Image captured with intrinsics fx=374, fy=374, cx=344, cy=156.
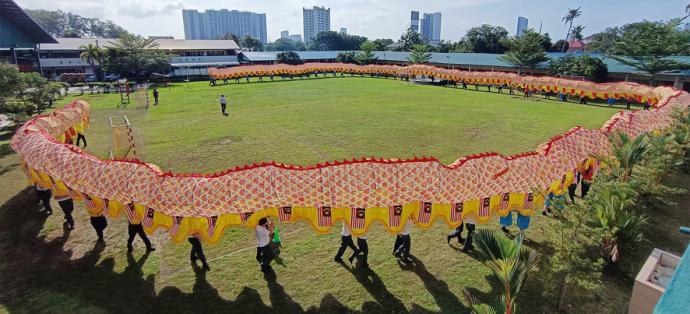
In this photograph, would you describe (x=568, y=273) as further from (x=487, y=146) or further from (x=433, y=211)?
(x=487, y=146)

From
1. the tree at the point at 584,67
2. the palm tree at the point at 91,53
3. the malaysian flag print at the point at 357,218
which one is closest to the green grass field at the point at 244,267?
the malaysian flag print at the point at 357,218

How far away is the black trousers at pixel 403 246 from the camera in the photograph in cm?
835

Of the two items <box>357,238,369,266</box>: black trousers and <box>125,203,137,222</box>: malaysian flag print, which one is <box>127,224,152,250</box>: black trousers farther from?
<box>357,238,369,266</box>: black trousers

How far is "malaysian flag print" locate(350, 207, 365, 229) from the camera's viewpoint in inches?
299

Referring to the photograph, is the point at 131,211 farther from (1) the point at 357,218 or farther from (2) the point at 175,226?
(1) the point at 357,218

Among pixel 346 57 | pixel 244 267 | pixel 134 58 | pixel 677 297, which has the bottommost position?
pixel 244 267

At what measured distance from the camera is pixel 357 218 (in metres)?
7.65

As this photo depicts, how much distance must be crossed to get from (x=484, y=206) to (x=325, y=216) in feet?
11.3

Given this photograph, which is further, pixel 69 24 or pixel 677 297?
Answer: pixel 69 24

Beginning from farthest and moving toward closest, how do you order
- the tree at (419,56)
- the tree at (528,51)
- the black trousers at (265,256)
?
1. the tree at (419,56)
2. the tree at (528,51)
3. the black trousers at (265,256)

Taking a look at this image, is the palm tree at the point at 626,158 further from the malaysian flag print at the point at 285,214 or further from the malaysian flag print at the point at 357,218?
the malaysian flag print at the point at 285,214

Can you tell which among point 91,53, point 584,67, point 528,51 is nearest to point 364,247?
point 584,67

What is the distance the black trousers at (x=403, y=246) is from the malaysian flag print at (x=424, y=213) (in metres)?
0.69

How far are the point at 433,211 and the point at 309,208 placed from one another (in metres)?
2.58
